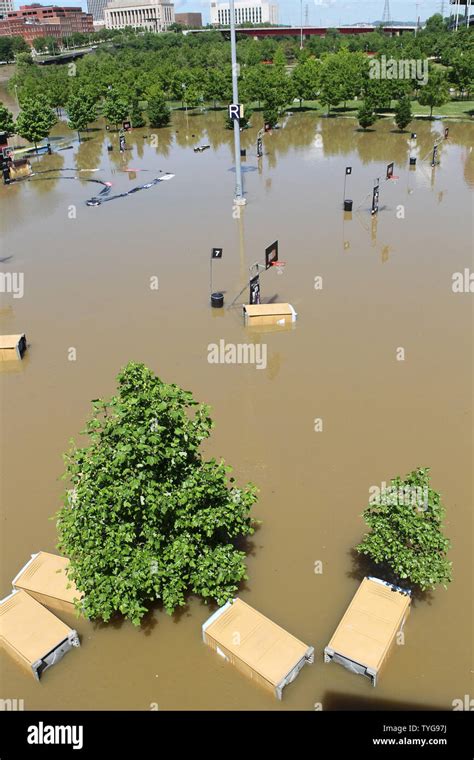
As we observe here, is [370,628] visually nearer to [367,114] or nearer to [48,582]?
[48,582]

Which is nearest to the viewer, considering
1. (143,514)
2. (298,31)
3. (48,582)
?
(143,514)

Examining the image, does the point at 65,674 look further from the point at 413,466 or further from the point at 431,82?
the point at 431,82

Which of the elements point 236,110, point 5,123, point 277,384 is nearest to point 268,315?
point 277,384

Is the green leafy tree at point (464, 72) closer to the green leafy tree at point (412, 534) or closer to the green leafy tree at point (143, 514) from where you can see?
the green leafy tree at point (412, 534)

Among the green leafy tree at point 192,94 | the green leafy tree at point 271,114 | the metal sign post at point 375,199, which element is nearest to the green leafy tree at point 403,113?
the green leafy tree at point 271,114

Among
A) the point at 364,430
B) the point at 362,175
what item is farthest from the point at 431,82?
the point at 364,430
